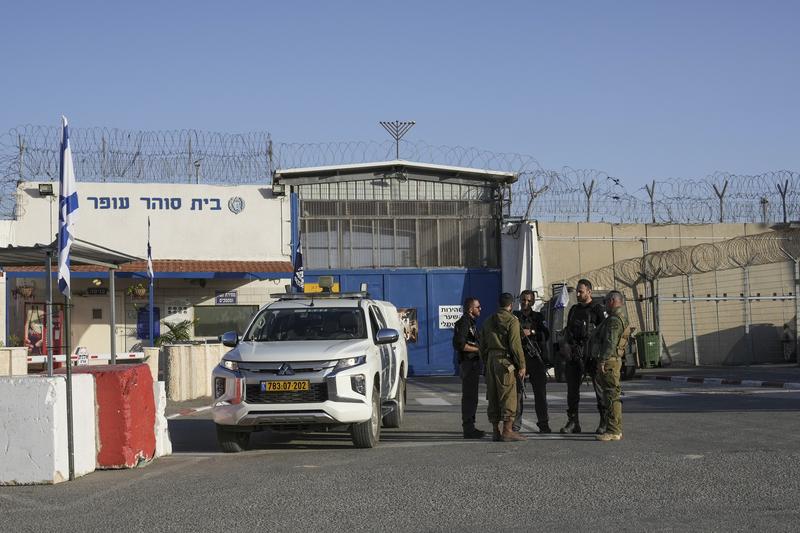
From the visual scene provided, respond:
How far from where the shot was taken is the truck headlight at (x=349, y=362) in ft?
39.0

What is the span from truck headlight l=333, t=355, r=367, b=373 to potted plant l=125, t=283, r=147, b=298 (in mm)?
21869

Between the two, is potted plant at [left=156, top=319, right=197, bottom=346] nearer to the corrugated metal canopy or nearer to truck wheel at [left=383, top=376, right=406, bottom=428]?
the corrugated metal canopy

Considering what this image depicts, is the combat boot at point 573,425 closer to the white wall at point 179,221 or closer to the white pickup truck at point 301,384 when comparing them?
the white pickup truck at point 301,384

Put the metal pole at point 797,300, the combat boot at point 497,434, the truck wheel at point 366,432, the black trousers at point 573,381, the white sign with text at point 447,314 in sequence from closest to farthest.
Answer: the truck wheel at point 366,432, the combat boot at point 497,434, the black trousers at point 573,381, the metal pole at point 797,300, the white sign with text at point 447,314

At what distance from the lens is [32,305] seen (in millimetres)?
31750

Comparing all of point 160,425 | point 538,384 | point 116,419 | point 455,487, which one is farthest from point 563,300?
point 455,487

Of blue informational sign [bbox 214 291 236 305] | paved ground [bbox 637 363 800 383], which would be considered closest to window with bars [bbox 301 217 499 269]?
blue informational sign [bbox 214 291 236 305]

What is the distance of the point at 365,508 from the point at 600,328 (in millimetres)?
5301

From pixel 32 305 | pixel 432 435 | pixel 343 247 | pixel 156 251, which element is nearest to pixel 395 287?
pixel 343 247

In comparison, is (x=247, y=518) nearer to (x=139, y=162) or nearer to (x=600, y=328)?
(x=600, y=328)

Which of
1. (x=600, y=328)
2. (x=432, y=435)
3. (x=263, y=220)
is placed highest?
(x=263, y=220)

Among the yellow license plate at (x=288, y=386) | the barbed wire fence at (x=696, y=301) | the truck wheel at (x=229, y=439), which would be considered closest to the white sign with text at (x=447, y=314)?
the barbed wire fence at (x=696, y=301)

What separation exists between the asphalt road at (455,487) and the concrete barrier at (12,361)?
26.8 ft

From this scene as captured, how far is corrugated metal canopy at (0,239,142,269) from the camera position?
535 inches
